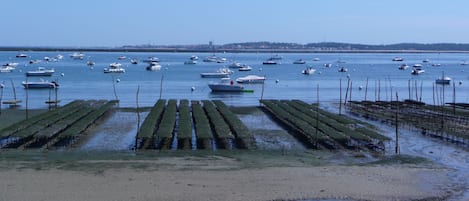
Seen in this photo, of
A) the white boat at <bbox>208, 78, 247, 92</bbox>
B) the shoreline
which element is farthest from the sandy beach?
the white boat at <bbox>208, 78, 247, 92</bbox>

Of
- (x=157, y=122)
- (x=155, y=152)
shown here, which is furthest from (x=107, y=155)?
(x=157, y=122)

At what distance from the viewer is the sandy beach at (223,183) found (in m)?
20.8

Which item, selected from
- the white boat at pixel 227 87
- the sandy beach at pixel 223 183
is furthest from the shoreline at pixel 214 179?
the white boat at pixel 227 87

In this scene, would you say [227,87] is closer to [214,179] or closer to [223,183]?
[214,179]

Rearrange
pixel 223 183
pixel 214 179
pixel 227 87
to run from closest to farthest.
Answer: pixel 223 183
pixel 214 179
pixel 227 87

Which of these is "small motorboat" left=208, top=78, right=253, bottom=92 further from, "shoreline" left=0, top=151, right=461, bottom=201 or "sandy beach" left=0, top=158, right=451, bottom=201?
"sandy beach" left=0, top=158, right=451, bottom=201

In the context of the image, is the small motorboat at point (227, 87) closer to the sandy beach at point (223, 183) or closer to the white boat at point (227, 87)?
the white boat at point (227, 87)

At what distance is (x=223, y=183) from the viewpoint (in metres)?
22.6

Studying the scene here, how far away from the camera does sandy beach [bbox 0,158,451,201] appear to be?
2084cm

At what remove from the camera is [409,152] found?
30.5 m

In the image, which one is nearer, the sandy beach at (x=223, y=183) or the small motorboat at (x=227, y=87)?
the sandy beach at (x=223, y=183)

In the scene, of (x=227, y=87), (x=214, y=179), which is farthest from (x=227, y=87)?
(x=214, y=179)

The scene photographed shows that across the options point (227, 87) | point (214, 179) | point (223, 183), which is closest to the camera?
point (223, 183)

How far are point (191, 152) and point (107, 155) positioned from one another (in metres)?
3.50
